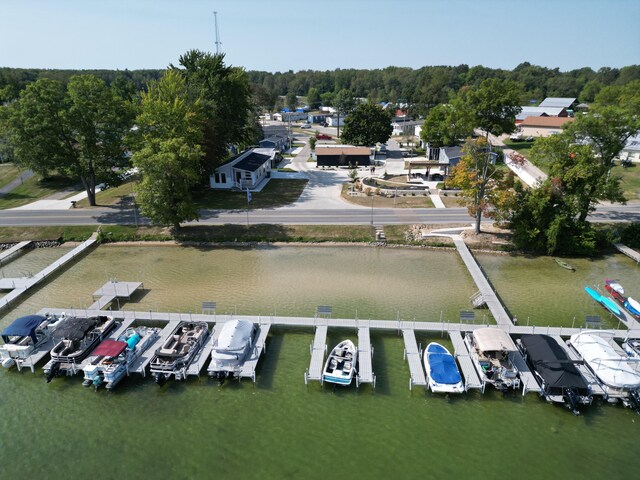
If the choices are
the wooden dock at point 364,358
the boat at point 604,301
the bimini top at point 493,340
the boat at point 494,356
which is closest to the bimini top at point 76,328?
the wooden dock at point 364,358

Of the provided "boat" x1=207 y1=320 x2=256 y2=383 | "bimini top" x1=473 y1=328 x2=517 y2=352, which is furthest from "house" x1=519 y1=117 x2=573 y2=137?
"boat" x1=207 y1=320 x2=256 y2=383

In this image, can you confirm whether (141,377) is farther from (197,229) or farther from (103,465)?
(197,229)

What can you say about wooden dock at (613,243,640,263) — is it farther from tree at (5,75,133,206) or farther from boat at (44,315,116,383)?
tree at (5,75,133,206)

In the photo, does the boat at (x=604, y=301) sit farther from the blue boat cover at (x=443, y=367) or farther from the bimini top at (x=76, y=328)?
the bimini top at (x=76, y=328)

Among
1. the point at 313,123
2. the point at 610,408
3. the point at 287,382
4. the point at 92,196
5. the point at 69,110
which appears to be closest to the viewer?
the point at 610,408

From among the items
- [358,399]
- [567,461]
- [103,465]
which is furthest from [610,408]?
[103,465]

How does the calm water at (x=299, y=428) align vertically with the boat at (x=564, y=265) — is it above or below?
below

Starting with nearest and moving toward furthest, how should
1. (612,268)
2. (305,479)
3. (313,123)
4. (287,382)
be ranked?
(305,479)
(287,382)
(612,268)
(313,123)
